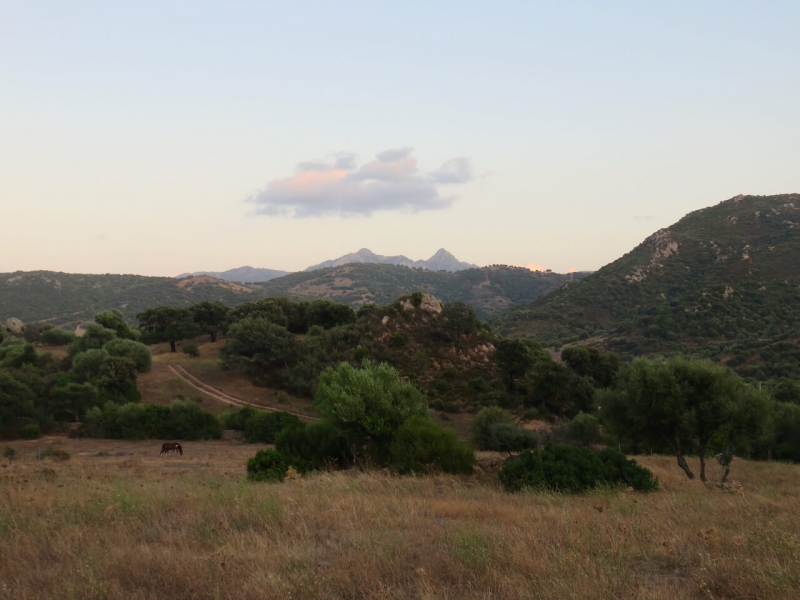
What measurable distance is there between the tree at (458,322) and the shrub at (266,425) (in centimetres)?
2384

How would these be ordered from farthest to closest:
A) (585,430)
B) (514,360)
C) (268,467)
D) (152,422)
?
(514,360) < (152,422) < (585,430) < (268,467)

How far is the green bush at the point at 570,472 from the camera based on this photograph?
11.7 metres

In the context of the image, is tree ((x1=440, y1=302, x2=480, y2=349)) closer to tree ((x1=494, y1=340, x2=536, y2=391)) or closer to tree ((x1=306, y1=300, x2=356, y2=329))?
tree ((x1=494, y1=340, x2=536, y2=391))

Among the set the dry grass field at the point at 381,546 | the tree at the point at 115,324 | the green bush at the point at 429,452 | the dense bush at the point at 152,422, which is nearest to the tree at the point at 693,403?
the green bush at the point at 429,452

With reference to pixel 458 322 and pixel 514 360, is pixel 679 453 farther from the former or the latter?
pixel 458 322

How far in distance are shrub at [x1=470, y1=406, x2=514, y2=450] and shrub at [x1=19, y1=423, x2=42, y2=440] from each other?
1237 inches

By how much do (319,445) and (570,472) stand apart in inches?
359

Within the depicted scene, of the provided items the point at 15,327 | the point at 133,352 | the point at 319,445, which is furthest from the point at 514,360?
the point at 15,327

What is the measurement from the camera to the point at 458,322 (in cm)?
5725

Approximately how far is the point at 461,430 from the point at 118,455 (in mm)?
Result: 25048

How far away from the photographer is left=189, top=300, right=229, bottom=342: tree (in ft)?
218

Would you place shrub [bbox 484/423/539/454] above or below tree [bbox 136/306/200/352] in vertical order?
below

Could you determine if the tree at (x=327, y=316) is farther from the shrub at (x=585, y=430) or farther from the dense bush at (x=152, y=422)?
the shrub at (x=585, y=430)

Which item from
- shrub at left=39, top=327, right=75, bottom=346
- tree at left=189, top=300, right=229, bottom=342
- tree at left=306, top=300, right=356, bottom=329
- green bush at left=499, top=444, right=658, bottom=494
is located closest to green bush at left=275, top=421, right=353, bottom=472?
green bush at left=499, top=444, right=658, bottom=494
